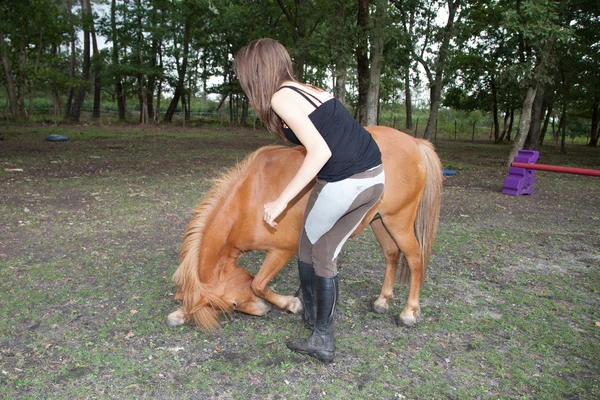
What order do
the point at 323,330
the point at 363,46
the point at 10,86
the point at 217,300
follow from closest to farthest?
1. the point at 323,330
2. the point at 217,300
3. the point at 363,46
4. the point at 10,86

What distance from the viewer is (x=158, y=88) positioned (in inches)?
1163

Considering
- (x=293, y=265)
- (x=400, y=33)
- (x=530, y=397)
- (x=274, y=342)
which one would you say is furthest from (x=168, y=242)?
(x=400, y=33)

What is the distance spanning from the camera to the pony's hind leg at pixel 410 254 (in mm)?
3051

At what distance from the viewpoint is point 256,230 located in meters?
2.72

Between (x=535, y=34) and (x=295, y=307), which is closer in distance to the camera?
(x=295, y=307)

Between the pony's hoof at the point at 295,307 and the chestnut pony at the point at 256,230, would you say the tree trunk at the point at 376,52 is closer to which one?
the chestnut pony at the point at 256,230

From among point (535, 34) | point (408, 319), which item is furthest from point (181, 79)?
point (408, 319)

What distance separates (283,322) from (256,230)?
30.4 inches

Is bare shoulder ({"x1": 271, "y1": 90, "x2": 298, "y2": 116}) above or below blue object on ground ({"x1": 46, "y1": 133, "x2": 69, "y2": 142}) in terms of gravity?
above

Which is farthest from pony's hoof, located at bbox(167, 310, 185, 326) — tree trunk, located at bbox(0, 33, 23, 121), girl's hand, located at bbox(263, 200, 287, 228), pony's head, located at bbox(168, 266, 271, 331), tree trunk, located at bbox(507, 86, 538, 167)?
tree trunk, located at bbox(0, 33, 23, 121)

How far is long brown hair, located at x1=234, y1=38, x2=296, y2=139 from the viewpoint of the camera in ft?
6.83

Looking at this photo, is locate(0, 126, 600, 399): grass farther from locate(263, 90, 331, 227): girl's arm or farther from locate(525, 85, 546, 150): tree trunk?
locate(525, 85, 546, 150): tree trunk

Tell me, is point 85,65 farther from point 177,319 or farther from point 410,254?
point 410,254

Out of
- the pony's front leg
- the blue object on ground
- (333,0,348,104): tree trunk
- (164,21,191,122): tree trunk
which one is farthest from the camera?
(164,21,191,122): tree trunk
